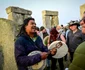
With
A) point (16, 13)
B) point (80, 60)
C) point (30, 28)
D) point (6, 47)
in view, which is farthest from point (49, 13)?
point (80, 60)

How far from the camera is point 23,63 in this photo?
3.33 metres

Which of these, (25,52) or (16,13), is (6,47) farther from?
(16,13)

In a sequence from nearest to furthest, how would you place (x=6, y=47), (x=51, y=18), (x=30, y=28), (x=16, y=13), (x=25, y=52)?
(x=25, y=52), (x=30, y=28), (x=6, y=47), (x=16, y=13), (x=51, y=18)

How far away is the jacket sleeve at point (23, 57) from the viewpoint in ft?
10.9

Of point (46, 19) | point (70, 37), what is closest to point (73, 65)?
point (70, 37)

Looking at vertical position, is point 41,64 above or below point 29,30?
below

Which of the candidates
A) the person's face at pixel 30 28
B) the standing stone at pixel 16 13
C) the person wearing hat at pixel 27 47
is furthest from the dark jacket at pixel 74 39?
the standing stone at pixel 16 13

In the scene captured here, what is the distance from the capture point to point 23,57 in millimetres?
3324

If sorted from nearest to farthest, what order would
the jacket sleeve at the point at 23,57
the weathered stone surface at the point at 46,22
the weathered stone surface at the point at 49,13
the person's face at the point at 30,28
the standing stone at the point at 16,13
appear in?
the jacket sleeve at the point at 23,57, the person's face at the point at 30,28, the standing stone at the point at 16,13, the weathered stone surface at the point at 49,13, the weathered stone surface at the point at 46,22

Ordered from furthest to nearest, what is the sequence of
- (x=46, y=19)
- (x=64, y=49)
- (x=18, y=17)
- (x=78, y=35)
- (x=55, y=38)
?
(x=46, y=19) < (x=18, y=17) < (x=55, y=38) < (x=78, y=35) < (x=64, y=49)

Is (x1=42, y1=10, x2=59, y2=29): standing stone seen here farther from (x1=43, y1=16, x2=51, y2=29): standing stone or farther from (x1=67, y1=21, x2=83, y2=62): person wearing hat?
(x1=67, y1=21, x2=83, y2=62): person wearing hat

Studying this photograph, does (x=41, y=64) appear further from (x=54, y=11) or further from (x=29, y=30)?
(x=54, y=11)

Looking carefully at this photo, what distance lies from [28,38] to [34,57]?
0.36 m

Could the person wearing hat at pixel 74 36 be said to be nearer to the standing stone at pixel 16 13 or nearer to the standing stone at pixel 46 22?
the standing stone at pixel 16 13
